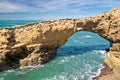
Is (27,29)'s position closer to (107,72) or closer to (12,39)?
(12,39)

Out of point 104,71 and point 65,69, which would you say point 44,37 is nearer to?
point 65,69

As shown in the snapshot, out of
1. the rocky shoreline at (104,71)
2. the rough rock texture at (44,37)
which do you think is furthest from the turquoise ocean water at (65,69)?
the rough rock texture at (44,37)

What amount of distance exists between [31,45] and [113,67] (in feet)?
52.0

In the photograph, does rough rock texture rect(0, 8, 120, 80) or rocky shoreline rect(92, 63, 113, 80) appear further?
rough rock texture rect(0, 8, 120, 80)

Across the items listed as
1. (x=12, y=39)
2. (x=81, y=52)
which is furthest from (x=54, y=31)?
(x=81, y=52)

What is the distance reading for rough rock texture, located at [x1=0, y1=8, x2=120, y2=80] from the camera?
43.4m

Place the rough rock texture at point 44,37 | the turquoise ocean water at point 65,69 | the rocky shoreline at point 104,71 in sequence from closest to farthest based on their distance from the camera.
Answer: the rocky shoreline at point 104,71
the turquoise ocean water at point 65,69
the rough rock texture at point 44,37

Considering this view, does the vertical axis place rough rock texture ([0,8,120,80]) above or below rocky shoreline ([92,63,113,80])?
above

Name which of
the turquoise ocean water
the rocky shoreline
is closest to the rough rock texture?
the rocky shoreline

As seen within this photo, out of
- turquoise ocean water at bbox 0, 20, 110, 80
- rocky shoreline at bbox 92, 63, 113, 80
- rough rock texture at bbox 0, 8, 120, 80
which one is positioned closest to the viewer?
rocky shoreline at bbox 92, 63, 113, 80

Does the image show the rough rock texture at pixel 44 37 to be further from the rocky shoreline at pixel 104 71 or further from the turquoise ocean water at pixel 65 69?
the turquoise ocean water at pixel 65 69

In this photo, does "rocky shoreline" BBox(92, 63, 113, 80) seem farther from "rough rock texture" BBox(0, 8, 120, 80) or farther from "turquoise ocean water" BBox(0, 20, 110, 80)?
"turquoise ocean water" BBox(0, 20, 110, 80)

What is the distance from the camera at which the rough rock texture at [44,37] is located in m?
43.4

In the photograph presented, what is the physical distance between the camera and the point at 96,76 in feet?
125
